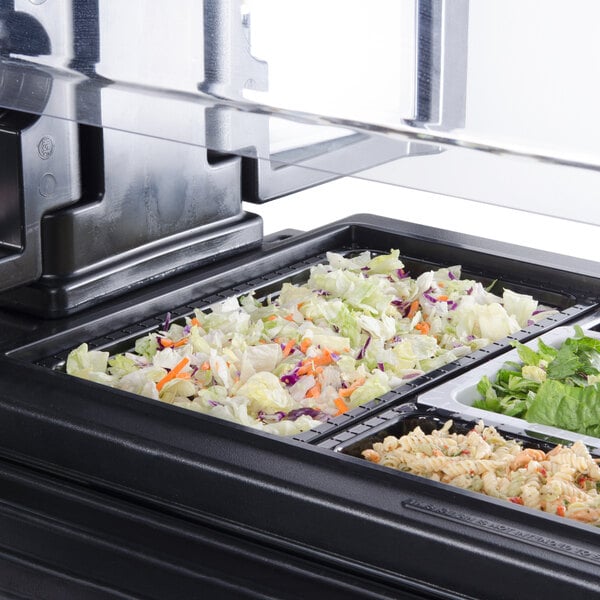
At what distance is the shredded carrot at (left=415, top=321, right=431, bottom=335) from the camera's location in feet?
7.86

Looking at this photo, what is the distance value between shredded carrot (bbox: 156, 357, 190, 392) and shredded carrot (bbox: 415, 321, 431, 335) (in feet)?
1.41

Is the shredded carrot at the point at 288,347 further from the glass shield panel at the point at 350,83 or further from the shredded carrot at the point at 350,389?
the glass shield panel at the point at 350,83

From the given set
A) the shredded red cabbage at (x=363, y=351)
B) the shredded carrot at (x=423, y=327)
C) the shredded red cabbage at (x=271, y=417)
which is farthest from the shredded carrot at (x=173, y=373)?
the shredded carrot at (x=423, y=327)

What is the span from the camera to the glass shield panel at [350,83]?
1572mm

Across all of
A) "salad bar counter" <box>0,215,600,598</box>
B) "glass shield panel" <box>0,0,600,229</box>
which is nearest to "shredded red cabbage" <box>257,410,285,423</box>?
"salad bar counter" <box>0,215,600,598</box>

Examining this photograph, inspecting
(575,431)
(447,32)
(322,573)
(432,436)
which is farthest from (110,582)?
(447,32)

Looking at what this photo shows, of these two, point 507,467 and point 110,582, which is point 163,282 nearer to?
point 110,582

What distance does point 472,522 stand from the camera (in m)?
1.70

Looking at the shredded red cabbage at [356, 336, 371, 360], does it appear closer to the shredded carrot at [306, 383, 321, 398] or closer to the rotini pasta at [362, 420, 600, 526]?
the shredded carrot at [306, 383, 321, 398]

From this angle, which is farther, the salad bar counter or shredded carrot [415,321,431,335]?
shredded carrot [415,321,431,335]

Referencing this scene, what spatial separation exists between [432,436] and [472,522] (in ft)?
0.83

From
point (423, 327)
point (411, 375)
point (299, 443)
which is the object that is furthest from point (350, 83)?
point (423, 327)

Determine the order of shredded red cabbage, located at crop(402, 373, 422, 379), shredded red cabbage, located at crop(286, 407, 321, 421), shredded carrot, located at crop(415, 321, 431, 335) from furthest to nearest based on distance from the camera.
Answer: shredded carrot, located at crop(415, 321, 431, 335)
shredded red cabbage, located at crop(402, 373, 422, 379)
shredded red cabbage, located at crop(286, 407, 321, 421)

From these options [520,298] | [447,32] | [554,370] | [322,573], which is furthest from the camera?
[520,298]
